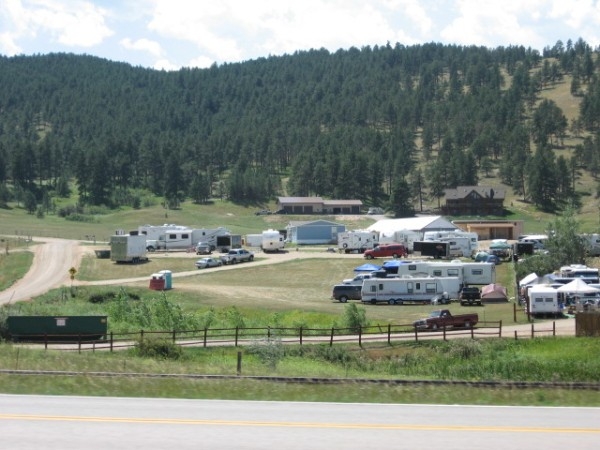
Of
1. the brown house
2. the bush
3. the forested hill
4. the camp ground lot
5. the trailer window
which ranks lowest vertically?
the camp ground lot

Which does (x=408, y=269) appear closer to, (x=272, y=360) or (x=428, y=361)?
(x=428, y=361)

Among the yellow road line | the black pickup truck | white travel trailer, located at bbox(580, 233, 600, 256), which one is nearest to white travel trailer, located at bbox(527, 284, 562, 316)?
the black pickup truck

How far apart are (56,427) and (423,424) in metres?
6.04

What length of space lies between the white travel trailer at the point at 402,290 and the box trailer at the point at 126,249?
24.1 metres

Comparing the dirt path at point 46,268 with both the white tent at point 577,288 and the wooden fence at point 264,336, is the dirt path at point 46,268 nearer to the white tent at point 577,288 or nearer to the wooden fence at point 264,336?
the wooden fence at point 264,336

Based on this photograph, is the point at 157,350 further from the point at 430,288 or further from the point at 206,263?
the point at 206,263

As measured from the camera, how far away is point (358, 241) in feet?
237

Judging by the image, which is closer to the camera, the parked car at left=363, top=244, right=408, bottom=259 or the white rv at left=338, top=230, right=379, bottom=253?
the parked car at left=363, top=244, right=408, bottom=259

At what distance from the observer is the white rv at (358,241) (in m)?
72.1

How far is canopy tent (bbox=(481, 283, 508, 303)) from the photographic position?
45.4 meters

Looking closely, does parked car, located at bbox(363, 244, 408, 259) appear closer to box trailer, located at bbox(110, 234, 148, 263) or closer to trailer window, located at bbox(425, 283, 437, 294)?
box trailer, located at bbox(110, 234, 148, 263)

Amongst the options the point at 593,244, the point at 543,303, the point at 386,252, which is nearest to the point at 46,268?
the point at 386,252

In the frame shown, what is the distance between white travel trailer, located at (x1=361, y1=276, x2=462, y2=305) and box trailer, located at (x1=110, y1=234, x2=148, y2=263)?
24.1 meters

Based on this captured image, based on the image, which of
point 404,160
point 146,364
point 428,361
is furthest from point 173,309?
point 404,160
